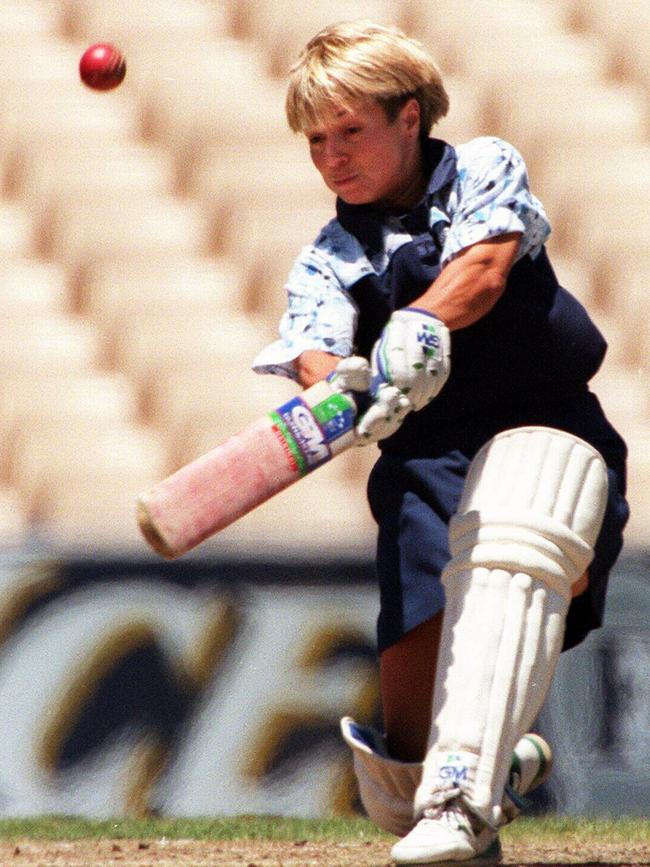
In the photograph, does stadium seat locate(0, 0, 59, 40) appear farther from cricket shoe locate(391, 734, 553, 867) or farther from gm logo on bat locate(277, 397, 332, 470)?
cricket shoe locate(391, 734, 553, 867)

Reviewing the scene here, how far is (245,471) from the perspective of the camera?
7.00ft

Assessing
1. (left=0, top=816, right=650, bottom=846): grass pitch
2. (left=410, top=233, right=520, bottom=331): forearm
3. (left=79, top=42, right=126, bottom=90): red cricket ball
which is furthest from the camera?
(left=79, top=42, right=126, bottom=90): red cricket ball

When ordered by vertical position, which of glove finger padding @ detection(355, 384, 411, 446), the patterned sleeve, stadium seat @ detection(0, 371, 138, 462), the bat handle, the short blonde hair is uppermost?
the short blonde hair

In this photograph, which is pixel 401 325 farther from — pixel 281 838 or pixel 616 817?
pixel 616 817

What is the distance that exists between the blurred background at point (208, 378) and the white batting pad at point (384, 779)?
886 millimetres

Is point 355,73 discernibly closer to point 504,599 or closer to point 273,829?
point 504,599

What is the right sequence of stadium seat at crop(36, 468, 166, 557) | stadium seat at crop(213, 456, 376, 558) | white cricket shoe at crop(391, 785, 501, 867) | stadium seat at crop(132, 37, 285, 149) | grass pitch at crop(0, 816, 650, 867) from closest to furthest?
white cricket shoe at crop(391, 785, 501, 867) → grass pitch at crop(0, 816, 650, 867) → stadium seat at crop(213, 456, 376, 558) → stadium seat at crop(36, 468, 166, 557) → stadium seat at crop(132, 37, 285, 149)

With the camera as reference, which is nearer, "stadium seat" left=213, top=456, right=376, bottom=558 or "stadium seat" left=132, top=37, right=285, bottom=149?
"stadium seat" left=213, top=456, right=376, bottom=558

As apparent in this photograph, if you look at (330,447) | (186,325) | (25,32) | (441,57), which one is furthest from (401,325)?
(25,32)

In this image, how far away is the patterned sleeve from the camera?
2229 mm

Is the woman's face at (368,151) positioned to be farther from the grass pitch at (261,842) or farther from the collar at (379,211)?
the grass pitch at (261,842)

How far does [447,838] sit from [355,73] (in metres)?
0.89

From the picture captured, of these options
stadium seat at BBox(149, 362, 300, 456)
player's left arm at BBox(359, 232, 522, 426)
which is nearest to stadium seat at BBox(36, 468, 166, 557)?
stadium seat at BBox(149, 362, 300, 456)

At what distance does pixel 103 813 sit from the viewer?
3.22 m
